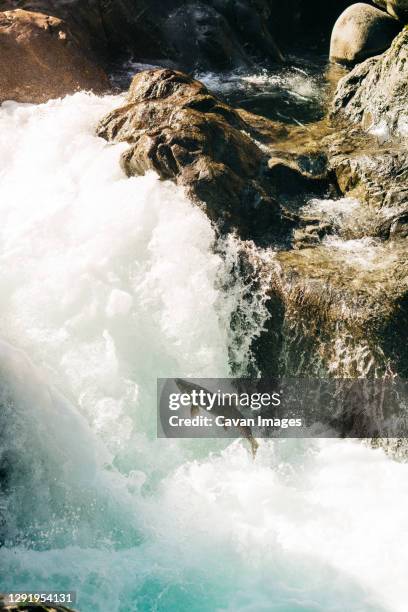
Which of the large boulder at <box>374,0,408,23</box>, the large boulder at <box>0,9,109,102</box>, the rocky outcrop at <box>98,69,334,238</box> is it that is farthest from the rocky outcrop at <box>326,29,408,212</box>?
the large boulder at <box>0,9,109,102</box>

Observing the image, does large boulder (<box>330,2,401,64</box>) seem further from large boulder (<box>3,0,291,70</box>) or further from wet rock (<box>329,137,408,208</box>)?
wet rock (<box>329,137,408,208</box>)

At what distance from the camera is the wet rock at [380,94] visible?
8203 mm

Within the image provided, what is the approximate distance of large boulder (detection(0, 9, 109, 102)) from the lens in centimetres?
975

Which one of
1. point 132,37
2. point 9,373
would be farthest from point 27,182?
point 132,37

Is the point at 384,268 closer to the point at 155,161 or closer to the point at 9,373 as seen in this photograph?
the point at 155,161

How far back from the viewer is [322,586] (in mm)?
4719

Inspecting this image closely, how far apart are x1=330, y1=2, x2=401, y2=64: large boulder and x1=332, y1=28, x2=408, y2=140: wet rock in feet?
8.31

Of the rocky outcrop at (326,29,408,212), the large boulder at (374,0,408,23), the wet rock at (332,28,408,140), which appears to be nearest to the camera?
the rocky outcrop at (326,29,408,212)

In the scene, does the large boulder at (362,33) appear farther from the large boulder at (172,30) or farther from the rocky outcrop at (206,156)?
the rocky outcrop at (206,156)

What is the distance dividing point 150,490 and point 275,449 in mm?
1393

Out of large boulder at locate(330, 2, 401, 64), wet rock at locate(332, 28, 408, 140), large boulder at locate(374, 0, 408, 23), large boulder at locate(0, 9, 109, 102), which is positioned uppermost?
large boulder at locate(374, 0, 408, 23)

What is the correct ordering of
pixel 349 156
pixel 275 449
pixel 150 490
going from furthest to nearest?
pixel 349 156 < pixel 275 449 < pixel 150 490

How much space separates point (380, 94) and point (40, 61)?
5.83 meters

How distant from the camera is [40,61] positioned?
393 inches
